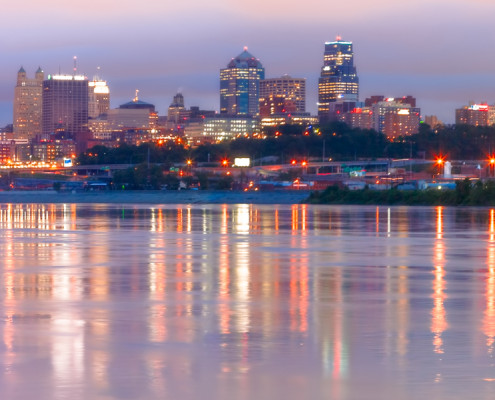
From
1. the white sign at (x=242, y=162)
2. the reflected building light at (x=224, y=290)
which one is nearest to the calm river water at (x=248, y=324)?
the reflected building light at (x=224, y=290)

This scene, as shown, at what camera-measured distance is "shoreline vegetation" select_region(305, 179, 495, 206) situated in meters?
72.6

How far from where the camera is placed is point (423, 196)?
77.8 metres

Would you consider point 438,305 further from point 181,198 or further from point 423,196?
point 181,198

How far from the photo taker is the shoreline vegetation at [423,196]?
2859 inches

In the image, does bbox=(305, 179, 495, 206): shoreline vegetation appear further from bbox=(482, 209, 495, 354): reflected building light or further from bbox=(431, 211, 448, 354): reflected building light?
bbox=(431, 211, 448, 354): reflected building light

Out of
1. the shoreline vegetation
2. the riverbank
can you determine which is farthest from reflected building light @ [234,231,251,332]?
the riverbank

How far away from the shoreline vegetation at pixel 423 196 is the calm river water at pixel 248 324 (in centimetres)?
4970

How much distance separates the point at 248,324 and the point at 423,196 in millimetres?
67030

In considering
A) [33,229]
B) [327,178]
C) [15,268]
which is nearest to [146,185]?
[327,178]

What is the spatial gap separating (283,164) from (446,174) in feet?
189

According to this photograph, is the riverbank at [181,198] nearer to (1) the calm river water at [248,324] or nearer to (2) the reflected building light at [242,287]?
(2) the reflected building light at [242,287]

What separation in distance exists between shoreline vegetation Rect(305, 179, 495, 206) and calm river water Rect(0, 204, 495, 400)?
49.7 m

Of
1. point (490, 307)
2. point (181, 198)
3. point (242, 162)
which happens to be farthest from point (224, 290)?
point (242, 162)

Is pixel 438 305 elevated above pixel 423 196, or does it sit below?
above
